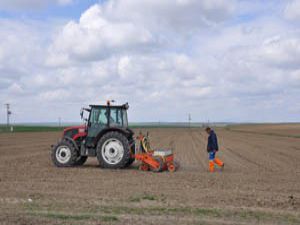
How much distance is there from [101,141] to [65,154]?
1.54 meters

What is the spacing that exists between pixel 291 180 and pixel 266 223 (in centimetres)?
581

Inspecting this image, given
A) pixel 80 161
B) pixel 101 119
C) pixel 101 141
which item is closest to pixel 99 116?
pixel 101 119

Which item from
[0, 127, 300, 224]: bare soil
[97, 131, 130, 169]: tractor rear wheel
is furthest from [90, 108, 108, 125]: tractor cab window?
[0, 127, 300, 224]: bare soil

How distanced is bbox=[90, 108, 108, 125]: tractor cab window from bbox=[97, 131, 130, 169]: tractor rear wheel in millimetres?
650

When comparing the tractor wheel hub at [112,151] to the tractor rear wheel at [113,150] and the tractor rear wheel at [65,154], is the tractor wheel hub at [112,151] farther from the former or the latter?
the tractor rear wheel at [65,154]

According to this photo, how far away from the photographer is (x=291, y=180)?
1311 centimetres

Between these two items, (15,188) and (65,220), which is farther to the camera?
(15,188)

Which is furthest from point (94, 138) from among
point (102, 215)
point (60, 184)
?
point (102, 215)

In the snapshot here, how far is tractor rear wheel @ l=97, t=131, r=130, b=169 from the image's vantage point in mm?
14805

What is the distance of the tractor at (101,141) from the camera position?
14.9 metres

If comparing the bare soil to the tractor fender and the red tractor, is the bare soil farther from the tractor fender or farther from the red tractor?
the tractor fender

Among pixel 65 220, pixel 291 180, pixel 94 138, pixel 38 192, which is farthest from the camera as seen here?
pixel 94 138

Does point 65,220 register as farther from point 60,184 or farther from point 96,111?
point 96,111

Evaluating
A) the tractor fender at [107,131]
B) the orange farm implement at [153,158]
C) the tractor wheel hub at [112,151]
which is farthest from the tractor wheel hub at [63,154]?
the orange farm implement at [153,158]
